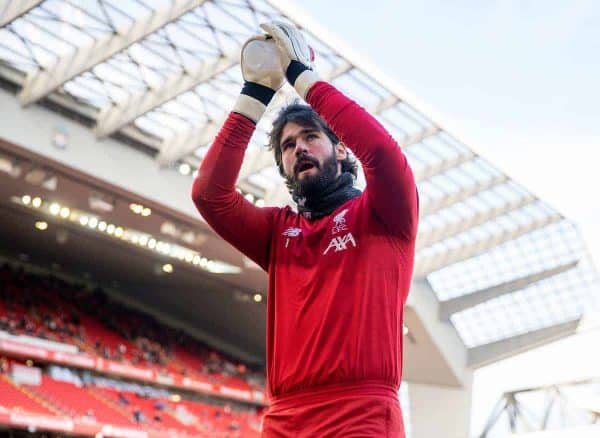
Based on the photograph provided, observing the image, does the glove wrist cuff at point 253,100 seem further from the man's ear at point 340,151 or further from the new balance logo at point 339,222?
the new balance logo at point 339,222

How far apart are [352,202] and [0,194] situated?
25336 millimetres

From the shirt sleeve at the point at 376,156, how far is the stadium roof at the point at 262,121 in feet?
34.4

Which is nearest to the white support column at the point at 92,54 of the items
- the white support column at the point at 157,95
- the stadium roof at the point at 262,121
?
the stadium roof at the point at 262,121

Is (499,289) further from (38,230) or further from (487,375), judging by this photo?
(38,230)

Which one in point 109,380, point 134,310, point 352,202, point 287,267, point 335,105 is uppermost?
point 134,310

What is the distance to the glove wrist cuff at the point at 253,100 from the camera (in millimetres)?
2902

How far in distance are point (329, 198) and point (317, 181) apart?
0.27ft

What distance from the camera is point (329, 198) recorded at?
285 centimetres

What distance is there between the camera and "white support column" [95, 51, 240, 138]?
2031cm

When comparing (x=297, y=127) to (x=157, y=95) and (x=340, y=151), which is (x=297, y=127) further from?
(x=157, y=95)

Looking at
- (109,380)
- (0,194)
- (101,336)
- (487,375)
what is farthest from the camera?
(487,375)

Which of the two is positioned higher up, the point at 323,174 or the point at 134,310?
the point at 134,310

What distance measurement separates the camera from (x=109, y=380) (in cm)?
2941

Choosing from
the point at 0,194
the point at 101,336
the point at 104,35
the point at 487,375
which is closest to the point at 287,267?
the point at 104,35
